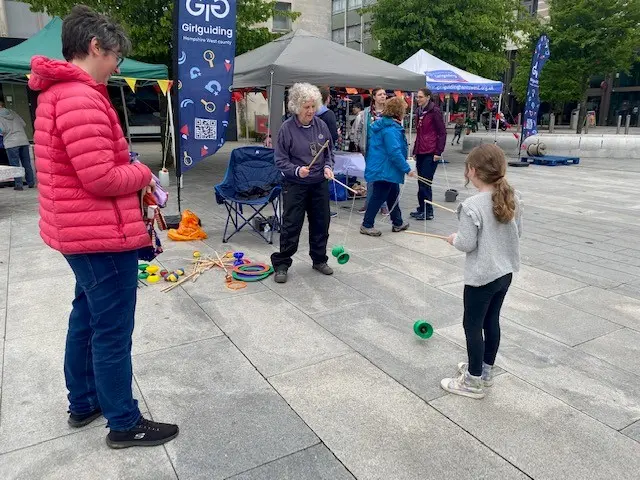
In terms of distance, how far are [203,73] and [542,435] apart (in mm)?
5523

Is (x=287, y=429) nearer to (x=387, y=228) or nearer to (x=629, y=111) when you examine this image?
(x=387, y=228)

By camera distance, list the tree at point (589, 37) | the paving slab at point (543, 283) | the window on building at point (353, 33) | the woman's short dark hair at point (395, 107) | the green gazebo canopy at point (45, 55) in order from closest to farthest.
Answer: the paving slab at point (543, 283), the woman's short dark hair at point (395, 107), the green gazebo canopy at point (45, 55), the tree at point (589, 37), the window on building at point (353, 33)

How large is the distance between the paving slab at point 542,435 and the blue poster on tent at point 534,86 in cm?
1279

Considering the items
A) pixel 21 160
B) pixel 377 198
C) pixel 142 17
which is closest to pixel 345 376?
pixel 377 198

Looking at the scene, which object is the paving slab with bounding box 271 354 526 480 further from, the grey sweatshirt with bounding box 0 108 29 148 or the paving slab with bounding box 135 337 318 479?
the grey sweatshirt with bounding box 0 108 29 148

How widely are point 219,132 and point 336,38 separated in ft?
125

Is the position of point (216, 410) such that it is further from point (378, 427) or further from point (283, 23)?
point (283, 23)

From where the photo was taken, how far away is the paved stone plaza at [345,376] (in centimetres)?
228

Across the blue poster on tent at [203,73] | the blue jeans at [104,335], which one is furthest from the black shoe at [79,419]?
the blue poster on tent at [203,73]

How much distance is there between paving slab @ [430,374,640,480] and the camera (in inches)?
88.1

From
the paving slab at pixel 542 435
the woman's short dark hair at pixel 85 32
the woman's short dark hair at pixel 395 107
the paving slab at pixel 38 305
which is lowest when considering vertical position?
the paving slab at pixel 38 305

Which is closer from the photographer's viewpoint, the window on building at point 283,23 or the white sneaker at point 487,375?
the white sneaker at point 487,375

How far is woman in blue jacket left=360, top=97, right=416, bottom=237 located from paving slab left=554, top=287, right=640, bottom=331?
2.25m

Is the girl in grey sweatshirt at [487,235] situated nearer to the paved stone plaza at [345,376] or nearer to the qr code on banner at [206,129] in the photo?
the paved stone plaza at [345,376]
